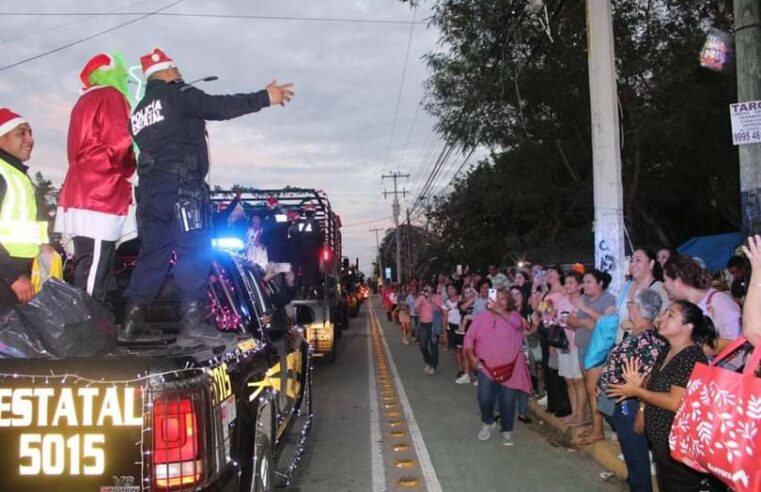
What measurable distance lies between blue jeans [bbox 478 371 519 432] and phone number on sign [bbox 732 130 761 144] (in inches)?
129

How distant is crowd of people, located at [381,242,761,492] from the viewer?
12.1 ft

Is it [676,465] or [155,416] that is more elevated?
[155,416]

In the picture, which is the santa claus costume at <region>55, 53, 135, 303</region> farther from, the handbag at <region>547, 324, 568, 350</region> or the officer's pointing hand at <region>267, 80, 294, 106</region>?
the handbag at <region>547, 324, 568, 350</region>

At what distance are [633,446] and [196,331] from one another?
9.97 ft

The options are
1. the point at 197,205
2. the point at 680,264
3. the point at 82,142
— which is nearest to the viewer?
the point at 197,205

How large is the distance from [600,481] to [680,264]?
2.15 metres

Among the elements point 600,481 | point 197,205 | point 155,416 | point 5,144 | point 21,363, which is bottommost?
point 600,481

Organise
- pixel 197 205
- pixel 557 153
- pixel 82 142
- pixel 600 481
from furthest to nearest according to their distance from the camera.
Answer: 1. pixel 557 153
2. pixel 600 481
3. pixel 82 142
4. pixel 197 205

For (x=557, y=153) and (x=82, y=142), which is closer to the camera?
(x=82, y=142)

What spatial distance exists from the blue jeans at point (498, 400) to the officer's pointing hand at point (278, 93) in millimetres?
4248

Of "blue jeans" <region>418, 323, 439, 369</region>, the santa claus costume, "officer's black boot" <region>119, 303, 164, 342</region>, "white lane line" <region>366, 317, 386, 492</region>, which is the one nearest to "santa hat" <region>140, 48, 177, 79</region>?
the santa claus costume

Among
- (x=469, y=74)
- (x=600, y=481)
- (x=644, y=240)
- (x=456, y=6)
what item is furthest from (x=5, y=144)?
(x=644, y=240)

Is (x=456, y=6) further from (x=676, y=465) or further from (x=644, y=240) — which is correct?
(x=676, y=465)

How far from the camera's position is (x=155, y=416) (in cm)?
246
